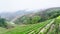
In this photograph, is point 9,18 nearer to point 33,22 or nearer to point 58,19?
point 33,22

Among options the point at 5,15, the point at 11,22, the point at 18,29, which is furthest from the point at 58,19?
the point at 5,15

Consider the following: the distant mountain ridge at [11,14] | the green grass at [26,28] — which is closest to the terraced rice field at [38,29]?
the green grass at [26,28]

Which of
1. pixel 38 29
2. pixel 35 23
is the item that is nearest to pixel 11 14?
pixel 35 23

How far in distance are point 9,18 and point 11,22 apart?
93 centimetres

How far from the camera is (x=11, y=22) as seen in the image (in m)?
12.2

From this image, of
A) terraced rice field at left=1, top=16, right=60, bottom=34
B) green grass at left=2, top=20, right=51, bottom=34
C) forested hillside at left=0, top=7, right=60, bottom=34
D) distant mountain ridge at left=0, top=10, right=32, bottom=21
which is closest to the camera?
terraced rice field at left=1, top=16, right=60, bottom=34

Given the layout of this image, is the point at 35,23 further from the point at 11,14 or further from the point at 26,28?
the point at 11,14

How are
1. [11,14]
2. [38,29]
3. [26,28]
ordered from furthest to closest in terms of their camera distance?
[11,14] < [26,28] < [38,29]

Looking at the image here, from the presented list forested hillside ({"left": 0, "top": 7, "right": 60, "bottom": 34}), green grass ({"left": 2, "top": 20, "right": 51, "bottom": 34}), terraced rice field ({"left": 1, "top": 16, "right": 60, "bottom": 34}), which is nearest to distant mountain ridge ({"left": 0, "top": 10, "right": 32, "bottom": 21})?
forested hillside ({"left": 0, "top": 7, "right": 60, "bottom": 34})

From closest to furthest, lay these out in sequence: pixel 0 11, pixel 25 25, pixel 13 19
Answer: pixel 25 25
pixel 13 19
pixel 0 11

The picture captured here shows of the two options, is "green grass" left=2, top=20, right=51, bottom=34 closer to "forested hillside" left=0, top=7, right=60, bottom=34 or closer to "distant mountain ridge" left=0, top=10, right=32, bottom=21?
"forested hillside" left=0, top=7, right=60, bottom=34

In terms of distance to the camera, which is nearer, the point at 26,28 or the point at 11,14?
the point at 26,28

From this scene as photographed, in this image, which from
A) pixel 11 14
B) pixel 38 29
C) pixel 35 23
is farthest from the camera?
pixel 11 14

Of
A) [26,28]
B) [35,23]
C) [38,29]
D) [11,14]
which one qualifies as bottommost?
[38,29]
